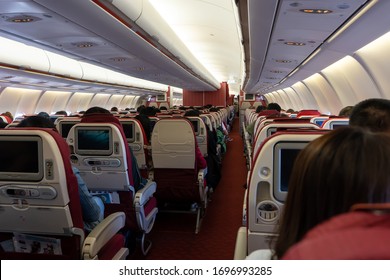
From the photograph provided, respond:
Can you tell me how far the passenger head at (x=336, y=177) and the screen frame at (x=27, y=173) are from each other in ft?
6.17

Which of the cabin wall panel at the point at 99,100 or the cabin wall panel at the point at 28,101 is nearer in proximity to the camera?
the cabin wall panel at the point at 28,101

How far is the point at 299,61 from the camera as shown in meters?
8.62

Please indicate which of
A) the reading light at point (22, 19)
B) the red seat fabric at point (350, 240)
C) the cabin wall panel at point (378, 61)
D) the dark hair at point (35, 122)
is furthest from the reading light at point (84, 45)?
the red seat fabric at point (350, 240)

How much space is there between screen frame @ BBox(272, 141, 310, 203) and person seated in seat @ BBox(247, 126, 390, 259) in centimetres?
124

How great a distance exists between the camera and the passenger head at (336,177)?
97cm

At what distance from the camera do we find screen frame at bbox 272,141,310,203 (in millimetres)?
2316

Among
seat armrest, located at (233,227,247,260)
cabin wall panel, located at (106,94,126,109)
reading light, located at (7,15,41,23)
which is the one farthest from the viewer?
cabin wall panel, located at (106,94,126,109)

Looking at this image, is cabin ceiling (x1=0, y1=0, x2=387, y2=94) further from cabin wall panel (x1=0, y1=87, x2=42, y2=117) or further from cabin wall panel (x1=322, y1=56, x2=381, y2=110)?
cabin wall panel (x1=0, y1=87, x2=42, y2=117)

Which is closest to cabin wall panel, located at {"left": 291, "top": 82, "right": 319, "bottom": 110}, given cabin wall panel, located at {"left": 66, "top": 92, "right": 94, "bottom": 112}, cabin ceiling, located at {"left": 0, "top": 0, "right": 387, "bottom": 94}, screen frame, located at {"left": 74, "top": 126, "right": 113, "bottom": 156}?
cabin ceiling, located at {"left": 0, "top": 0, "right": 387, "bottom": 94}

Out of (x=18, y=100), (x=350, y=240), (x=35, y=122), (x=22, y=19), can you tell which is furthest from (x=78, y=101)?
(x=350, y=240)

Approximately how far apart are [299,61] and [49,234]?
721 centimetres

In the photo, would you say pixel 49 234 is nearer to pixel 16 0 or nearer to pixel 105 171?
pixel 105 171

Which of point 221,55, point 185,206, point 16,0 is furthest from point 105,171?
point 221,55

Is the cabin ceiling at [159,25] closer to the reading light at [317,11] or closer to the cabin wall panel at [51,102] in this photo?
the reading light at [317,11]
